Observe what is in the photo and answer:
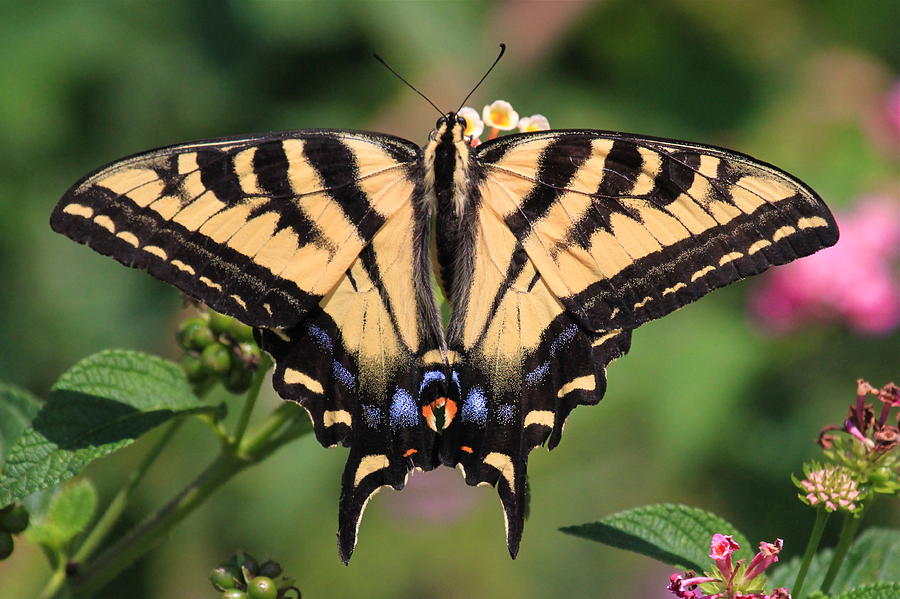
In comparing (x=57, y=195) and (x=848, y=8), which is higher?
(x=848, y=8)

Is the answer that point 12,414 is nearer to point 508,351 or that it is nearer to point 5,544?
point 5,544

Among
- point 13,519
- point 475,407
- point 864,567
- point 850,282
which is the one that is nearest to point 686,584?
point 864,567

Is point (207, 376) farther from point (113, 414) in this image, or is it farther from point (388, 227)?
point (388, 227)

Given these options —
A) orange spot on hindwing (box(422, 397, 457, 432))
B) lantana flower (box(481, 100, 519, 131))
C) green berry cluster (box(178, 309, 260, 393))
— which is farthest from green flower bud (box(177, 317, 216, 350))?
lantana flower (box(481, 100, 519, 131))

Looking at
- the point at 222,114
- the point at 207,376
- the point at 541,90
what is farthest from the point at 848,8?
the point at 207,376

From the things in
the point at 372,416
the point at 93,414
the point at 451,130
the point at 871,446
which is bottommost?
the point at 93,414

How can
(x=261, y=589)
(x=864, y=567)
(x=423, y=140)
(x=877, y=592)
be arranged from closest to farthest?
(x=877, y=592)
(x=261, y=589)
(x=864, y=567)
(x=423, y=140)
